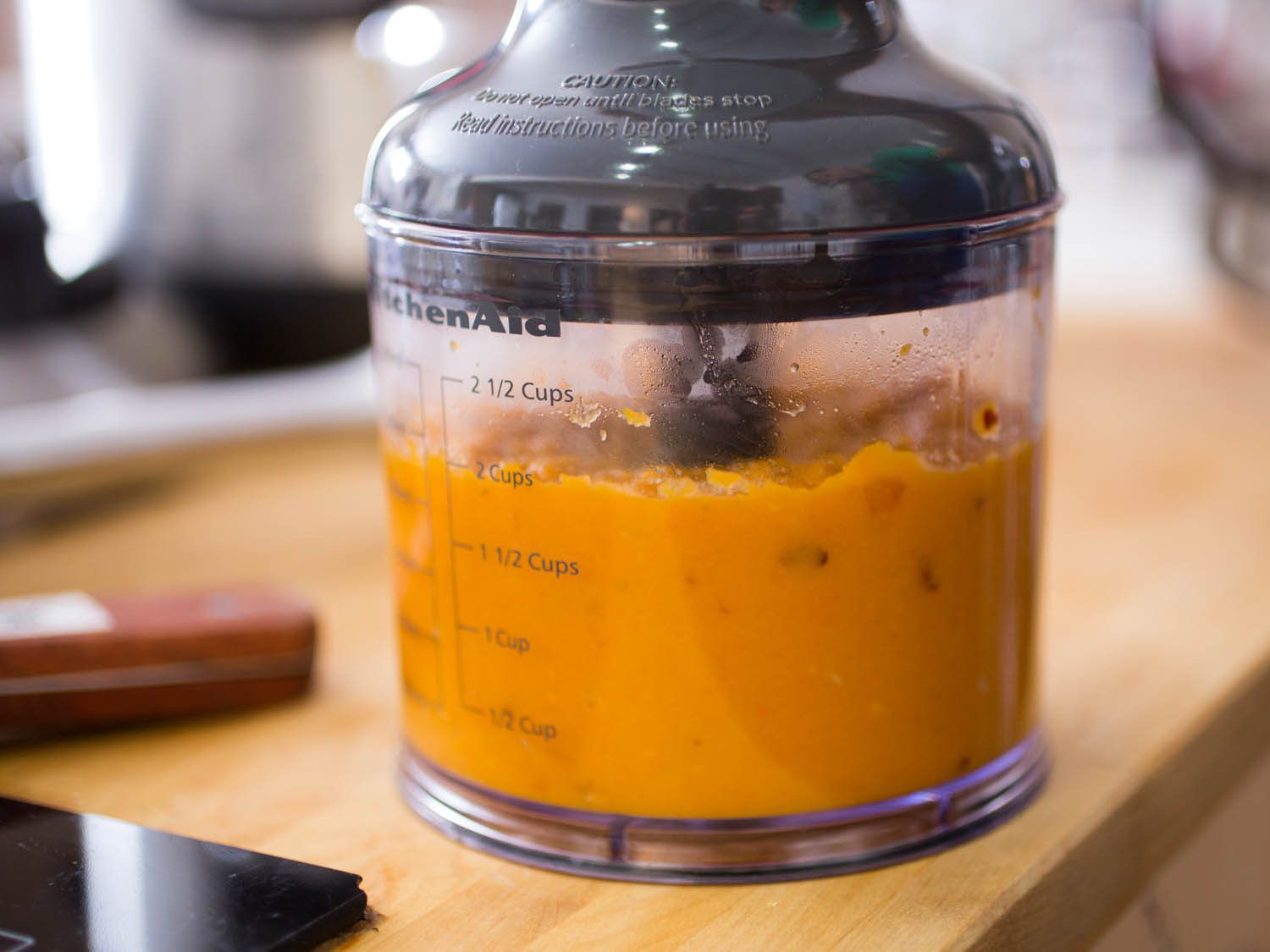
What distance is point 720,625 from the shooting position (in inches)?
17.3

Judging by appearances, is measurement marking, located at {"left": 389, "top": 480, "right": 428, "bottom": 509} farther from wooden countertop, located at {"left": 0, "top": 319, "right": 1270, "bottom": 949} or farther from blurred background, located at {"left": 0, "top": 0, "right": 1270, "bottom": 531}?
blurred background, located at {"left": 0, "top": 0, "right": 1270, "bottom": 531}

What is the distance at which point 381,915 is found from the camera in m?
0.45

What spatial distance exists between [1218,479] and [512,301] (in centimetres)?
61

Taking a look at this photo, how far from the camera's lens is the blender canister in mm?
420

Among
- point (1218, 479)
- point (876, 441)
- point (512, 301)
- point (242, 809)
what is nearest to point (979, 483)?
point (876, 441)

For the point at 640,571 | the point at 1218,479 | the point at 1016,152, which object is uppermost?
the point at 1016,152

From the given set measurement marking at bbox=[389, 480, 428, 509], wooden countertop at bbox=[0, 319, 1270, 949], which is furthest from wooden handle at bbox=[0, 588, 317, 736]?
measurement marking at bbox=[389, 480, 428, 509]

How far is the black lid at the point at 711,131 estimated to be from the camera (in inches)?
16.1

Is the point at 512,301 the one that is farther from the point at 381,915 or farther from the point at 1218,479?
the point at 1218,479

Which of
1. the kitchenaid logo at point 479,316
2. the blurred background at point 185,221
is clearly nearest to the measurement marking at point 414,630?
the kitchenaid logo at point 479,316

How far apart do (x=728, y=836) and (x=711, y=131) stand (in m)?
0.22

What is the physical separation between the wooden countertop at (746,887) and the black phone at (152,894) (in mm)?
26

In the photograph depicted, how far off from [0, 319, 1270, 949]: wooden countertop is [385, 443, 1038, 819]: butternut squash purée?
35 mm

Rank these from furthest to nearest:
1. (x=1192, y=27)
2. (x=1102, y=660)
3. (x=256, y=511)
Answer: (x=1192, y=27) < (x=256, y=511) < (x=1102, y=660)
